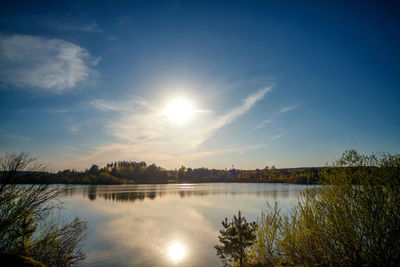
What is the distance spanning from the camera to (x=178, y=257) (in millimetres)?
15703

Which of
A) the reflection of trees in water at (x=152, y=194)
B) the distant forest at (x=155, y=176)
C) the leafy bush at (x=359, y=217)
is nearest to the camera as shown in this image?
the leafy bush at (x=359, y=217)

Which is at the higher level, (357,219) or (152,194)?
(357,219)

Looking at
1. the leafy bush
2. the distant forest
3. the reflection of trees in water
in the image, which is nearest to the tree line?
the leafy bush

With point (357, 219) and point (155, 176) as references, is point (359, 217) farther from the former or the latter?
point (155, 176)

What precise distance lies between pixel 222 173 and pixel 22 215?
177764 millimetres

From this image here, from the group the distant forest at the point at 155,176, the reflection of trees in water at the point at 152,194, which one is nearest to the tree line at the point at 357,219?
the reflection of trees in water at the point at 152,194

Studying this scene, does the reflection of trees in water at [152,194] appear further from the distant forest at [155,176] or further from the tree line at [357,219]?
the tree line at [357,219]

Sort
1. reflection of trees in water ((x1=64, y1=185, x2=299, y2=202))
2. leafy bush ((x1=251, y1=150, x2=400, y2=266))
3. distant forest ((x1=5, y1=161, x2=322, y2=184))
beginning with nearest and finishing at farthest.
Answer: leafy bush ((x1=251, y1=150, x2=400, y2=266)), reflection of trees in water ((x1=64, y1=185, x2=299, y2=202)), distant forest ((x1=5, y1=161, x2=322, y2=184))

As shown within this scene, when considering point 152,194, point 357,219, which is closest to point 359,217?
point 357,219

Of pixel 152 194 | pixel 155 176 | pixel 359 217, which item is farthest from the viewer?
pixel 155 176

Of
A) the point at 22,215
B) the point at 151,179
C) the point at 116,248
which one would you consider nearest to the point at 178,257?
the point at 116,248

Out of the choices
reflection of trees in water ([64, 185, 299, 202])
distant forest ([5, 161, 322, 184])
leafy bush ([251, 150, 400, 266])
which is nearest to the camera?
leafy bush ([251, 150, 400, 266])

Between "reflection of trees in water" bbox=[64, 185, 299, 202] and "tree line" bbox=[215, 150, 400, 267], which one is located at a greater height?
"tree line" bbox=[215, 150, 400, 267]

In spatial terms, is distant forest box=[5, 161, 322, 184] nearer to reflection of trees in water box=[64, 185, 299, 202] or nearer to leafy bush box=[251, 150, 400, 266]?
reflection of trees in water box=[64, 185, 299, 202]
